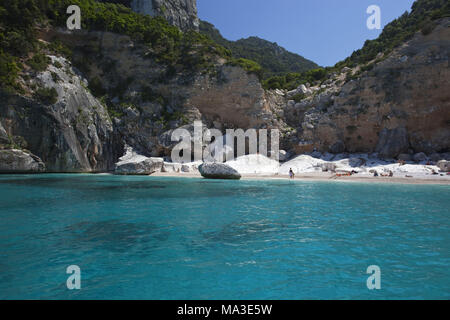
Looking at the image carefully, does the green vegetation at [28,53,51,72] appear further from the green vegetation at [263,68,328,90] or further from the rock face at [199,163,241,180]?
the green vegetation at [263,68,328,90]

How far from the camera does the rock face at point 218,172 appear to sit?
29.4 m

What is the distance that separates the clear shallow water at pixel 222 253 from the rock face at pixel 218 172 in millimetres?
18160

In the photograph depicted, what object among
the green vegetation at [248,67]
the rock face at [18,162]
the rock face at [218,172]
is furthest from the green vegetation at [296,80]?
the rock face at [18,162]

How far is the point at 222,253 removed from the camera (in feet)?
19.8

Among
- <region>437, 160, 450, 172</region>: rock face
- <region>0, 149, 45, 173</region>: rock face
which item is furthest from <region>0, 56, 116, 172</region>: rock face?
<region>437, 160, 450, 172</region>: rock face

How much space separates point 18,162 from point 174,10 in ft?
184

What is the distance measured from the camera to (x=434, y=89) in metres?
35.2

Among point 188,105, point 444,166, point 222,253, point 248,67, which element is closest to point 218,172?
point 188,105

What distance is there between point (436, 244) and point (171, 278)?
6.46 meters

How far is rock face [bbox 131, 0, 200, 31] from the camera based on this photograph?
6291 centimetres

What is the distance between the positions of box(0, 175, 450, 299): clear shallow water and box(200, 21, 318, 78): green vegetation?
62.3m

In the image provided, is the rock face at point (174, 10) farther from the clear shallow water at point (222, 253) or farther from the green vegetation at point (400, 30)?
the clear shallow water at point (222, 253)

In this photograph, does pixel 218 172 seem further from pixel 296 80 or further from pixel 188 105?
pixel 296 80
